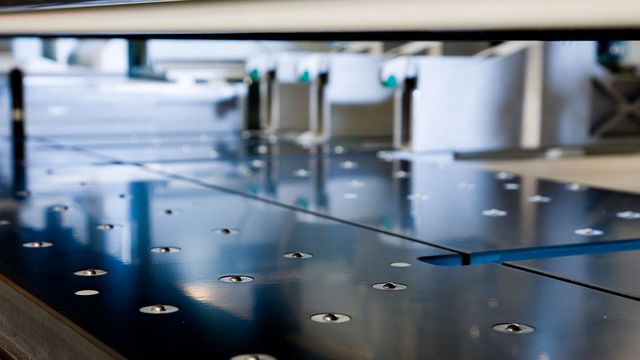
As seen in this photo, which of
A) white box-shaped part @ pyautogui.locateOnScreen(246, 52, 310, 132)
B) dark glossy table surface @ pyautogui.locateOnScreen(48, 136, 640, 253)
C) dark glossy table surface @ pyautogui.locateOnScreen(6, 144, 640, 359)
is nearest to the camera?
dark glossy table surface @ pyautogui.locateOnScreen(6, 144, 640, 359)

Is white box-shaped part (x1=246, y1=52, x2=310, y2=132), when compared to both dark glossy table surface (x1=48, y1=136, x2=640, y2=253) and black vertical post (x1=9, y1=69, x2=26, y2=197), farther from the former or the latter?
dark glossy table surface (x1=48, y1=136, x2=640, y2=253)

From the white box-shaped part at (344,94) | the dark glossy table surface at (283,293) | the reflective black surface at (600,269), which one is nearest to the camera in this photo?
Answer: the dark glossy table surface at (283,293)

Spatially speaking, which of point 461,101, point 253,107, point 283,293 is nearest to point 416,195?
point 283,293

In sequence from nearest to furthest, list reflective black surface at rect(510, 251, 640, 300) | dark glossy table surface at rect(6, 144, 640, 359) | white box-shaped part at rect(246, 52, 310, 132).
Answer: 1. dark glossy table surface at rect(6, 144, 640, 359)
2. reflective black surface at rect(510, 251, 640, 300)
3. white box-shaped part at rect(246, 52, 310, 132)

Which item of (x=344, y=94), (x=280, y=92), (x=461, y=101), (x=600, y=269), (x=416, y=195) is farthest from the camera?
(x=280, y=92)

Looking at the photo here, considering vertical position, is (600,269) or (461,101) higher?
(461,101)

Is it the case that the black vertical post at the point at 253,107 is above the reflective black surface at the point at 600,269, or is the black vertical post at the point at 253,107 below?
above

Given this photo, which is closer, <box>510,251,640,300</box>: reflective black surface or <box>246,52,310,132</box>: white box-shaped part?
<box>510,251,640,300</box>: reflective black surface

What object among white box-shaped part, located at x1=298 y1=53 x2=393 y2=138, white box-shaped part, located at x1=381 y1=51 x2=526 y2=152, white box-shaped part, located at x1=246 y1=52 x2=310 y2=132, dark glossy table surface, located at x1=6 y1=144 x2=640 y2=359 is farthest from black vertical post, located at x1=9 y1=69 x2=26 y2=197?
dark glossy table surface, located at x1=6 y1=144 x2=640 y2=359

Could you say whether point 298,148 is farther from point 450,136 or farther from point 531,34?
point 531,34

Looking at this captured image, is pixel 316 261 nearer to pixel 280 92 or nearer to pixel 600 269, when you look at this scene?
Answer: pixel 600 269

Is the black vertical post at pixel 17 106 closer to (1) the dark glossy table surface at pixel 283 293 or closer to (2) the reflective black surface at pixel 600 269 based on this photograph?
(1) the dark glossy table surface at pixel 283 293

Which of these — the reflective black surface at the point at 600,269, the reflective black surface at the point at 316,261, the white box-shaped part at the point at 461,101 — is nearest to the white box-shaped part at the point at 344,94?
the white box-shaped part at the point at 461,101

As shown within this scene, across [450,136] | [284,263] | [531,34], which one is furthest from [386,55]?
[531,34]
